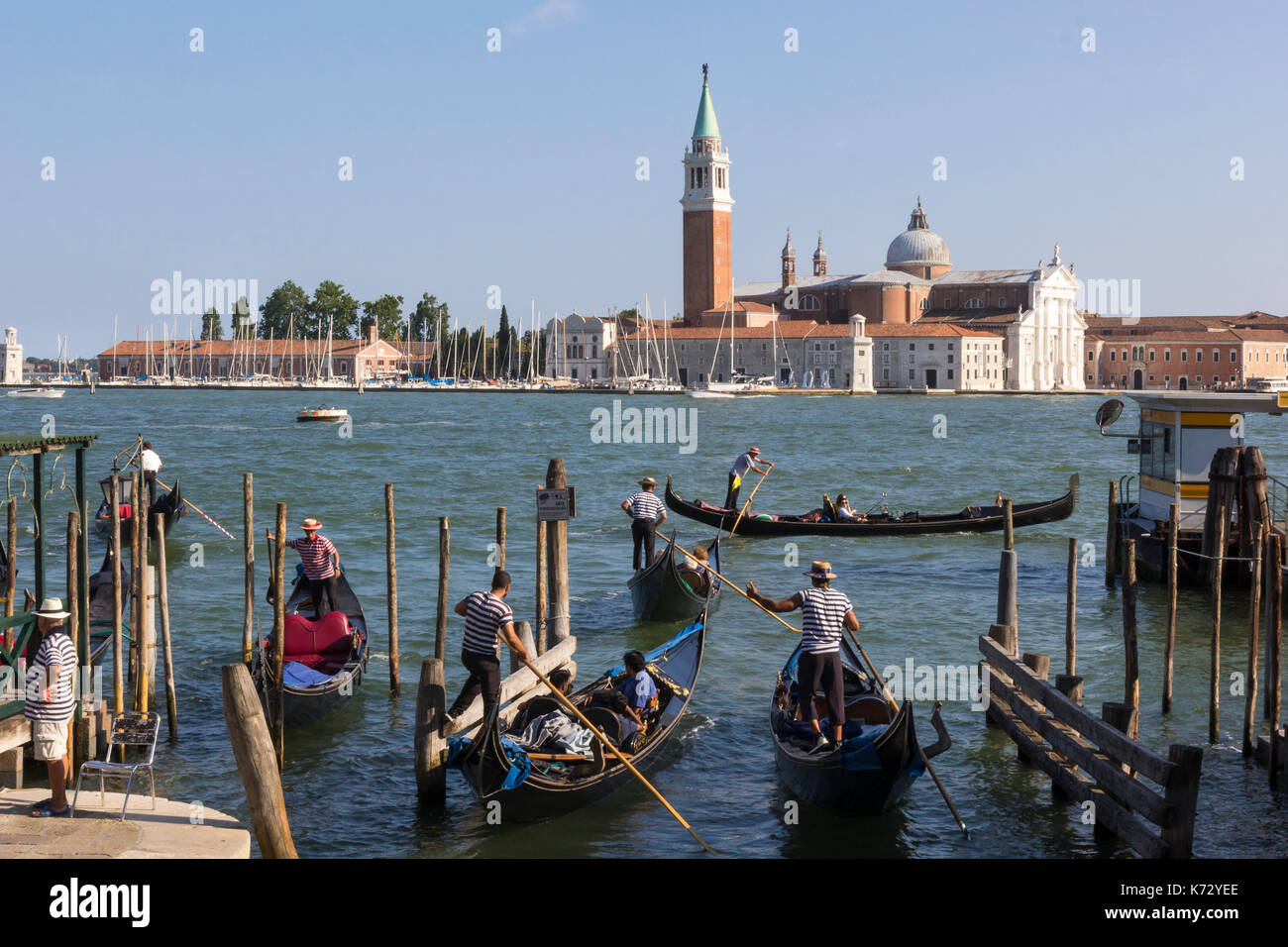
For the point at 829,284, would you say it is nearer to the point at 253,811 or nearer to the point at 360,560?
the point at 360,560

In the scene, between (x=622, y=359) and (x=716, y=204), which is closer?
(x=716, y=204)

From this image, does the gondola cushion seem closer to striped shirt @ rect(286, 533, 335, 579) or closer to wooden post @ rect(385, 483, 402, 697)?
wooden post @ rect(385, 483, 402, 697)

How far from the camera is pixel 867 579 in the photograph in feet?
44.5

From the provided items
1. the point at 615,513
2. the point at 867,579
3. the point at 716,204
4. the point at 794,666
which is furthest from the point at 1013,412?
the point at 794,666

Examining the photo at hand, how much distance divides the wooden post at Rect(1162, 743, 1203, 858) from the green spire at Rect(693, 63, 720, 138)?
76685 mm

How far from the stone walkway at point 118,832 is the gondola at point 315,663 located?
186 cm

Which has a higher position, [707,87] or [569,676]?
[707,87]

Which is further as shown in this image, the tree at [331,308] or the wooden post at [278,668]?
the tree at [331,308]

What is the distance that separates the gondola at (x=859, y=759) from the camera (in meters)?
6.04

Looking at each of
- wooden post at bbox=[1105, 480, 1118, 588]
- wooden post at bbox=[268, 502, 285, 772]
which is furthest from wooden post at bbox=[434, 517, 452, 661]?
wooden post at bbox=[1105, 480, 1118, 588]

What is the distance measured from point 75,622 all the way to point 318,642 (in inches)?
68.8

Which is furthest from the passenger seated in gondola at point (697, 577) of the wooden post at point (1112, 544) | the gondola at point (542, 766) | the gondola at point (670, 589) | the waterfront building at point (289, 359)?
the waterfront building at point (289, 359)

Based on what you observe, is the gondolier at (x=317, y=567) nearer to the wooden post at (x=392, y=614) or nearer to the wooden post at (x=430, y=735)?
the wooden post at (x=392, y=614)

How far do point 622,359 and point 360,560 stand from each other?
70046 millimetres
